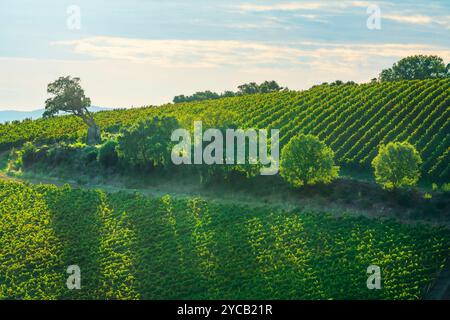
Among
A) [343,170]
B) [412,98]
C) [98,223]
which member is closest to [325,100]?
[412,98]

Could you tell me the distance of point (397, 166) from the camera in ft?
195

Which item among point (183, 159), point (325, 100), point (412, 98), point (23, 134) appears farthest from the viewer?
point (23, 134)

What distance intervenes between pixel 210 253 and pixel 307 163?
14356 millimetres

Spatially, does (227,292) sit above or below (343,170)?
below

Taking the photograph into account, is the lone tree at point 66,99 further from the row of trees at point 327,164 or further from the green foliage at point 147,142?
the row of trees at point 327,164

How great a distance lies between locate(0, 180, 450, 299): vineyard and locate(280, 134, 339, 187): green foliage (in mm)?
4953

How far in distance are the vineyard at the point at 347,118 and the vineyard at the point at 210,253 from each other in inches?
624

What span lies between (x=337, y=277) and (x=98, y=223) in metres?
23.1

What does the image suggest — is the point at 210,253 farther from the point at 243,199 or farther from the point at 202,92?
the point at 202,92

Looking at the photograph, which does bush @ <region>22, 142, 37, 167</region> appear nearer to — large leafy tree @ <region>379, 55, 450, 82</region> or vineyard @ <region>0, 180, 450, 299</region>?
vineyard @ <region>0, 180, 450, 299</region>

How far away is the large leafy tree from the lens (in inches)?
4998

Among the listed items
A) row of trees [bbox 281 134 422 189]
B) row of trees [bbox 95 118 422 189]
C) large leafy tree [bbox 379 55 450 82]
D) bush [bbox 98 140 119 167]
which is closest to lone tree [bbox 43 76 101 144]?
bush [bbox 98 140 119 167]
